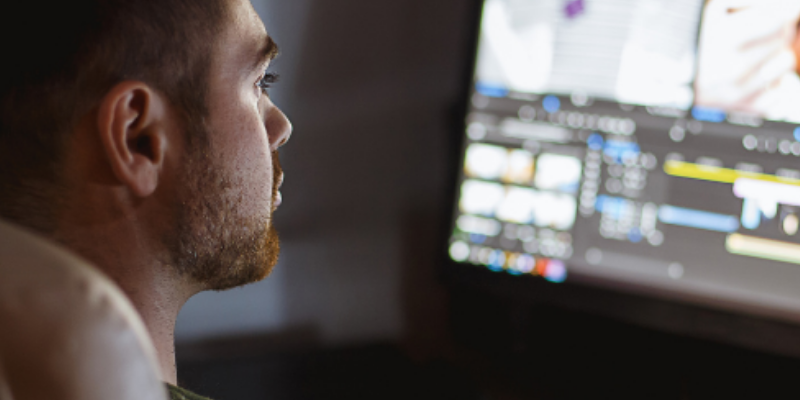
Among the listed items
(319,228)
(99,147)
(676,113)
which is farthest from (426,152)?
(99,147)

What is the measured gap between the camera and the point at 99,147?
54cm

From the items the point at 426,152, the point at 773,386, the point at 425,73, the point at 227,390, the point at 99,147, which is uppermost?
the point at 425,73

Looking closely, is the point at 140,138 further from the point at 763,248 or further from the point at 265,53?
the point at 763,248

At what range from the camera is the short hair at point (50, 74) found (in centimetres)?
51

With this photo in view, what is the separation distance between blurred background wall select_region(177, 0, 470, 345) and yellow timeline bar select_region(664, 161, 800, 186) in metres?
0.38

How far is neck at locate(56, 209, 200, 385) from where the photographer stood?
55cm

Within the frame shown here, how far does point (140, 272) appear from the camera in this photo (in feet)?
1.92

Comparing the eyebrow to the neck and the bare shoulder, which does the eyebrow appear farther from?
the bare shoulder

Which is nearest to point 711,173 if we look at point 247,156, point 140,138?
point 247,156

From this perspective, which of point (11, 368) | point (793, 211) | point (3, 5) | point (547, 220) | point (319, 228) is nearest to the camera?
point (11, 368)

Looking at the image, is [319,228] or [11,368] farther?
[319,228]

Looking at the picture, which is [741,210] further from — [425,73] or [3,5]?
[3,5]

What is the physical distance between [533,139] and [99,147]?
0.74m

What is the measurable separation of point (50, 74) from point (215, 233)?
7.8 inches
